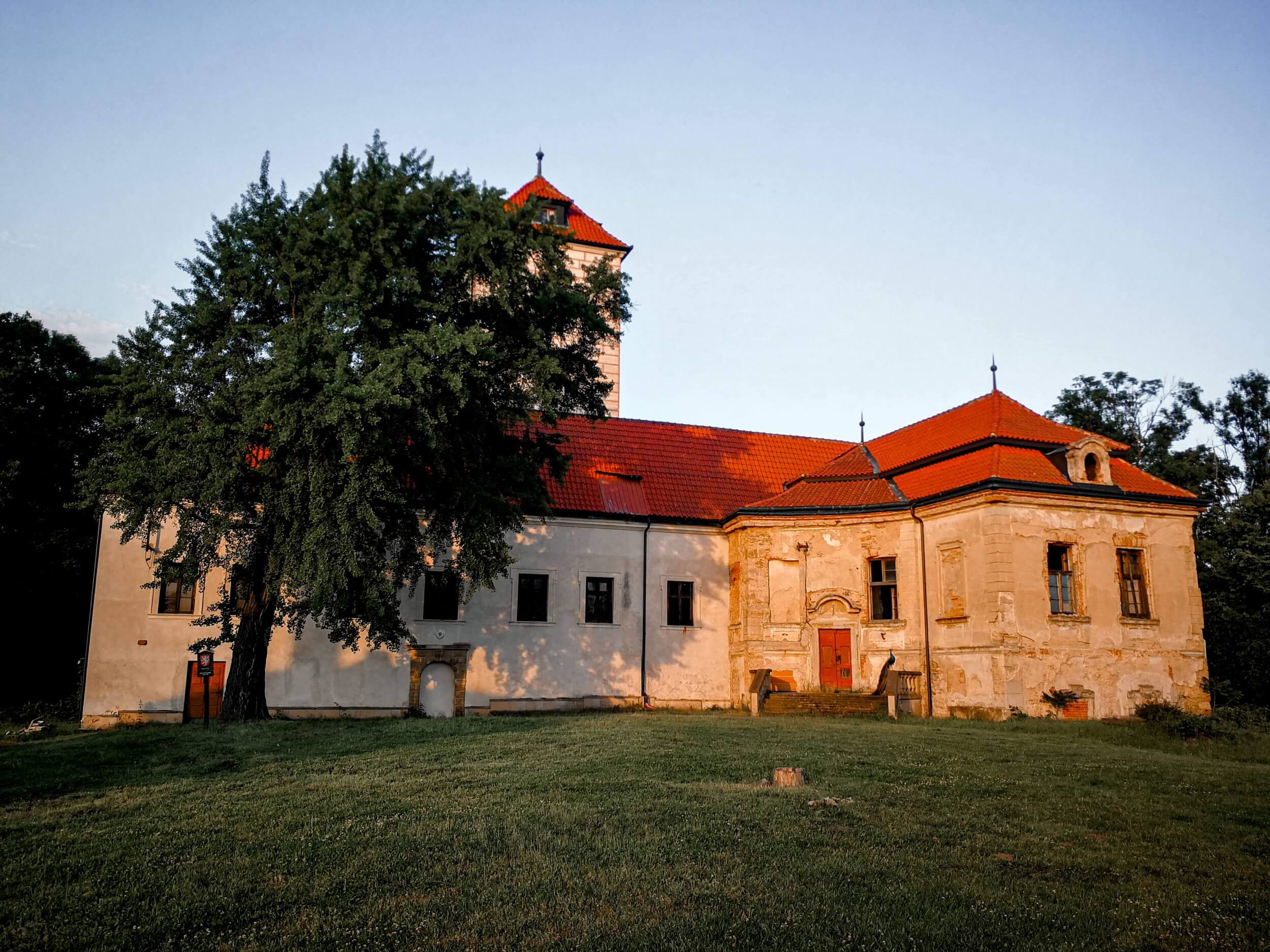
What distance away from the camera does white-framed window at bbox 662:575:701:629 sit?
27.4 m

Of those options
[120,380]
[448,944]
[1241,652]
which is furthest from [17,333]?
[1241,652]

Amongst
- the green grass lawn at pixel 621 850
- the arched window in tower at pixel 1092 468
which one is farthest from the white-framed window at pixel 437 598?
the arched window in tower at pixel 1092 468

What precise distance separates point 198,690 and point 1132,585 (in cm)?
2490

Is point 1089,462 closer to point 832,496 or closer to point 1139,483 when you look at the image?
point 1139,483

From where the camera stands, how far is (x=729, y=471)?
31.0 meters

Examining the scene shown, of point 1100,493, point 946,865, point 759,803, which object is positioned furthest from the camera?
point 1100,493

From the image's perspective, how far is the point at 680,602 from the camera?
27703 millimetres

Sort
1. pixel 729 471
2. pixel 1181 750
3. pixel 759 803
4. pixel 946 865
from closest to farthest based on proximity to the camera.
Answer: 1. pixel 946 865
2. pixel 759 803
3. pixel 1181 750
4. pixel 729 471

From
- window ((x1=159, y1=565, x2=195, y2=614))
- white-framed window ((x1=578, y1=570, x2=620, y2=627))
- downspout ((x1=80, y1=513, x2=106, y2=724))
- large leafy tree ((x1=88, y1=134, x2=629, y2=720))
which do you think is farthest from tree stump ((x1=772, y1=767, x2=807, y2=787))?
downspout ((x1=80, y1=513, x2=106, y2=724))

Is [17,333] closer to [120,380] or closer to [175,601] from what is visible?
[175,601]

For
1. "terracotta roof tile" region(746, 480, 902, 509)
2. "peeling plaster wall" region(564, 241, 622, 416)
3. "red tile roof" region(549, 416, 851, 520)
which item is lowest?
"terracotta roof tile" region(746, 480, 902, 509)

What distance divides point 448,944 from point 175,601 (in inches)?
854

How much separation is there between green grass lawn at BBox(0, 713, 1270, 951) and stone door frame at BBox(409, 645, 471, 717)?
32.7ft

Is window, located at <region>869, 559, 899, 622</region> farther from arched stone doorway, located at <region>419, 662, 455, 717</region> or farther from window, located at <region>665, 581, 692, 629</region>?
arched stone doorway, located at <region>419, 662, 455, 717</region>
